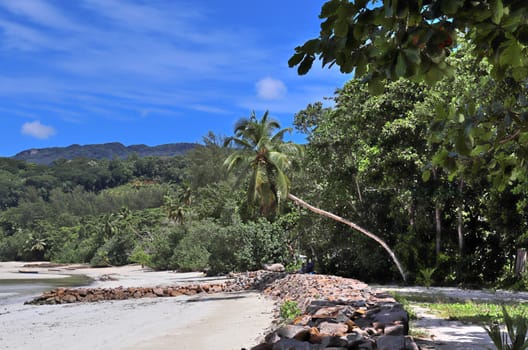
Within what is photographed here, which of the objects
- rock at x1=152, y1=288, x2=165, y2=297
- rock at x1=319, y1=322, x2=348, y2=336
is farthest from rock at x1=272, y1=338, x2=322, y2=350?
rock at x1=152, y1=288, x2=165, y2=297

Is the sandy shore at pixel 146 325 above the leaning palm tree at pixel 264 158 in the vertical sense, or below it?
below

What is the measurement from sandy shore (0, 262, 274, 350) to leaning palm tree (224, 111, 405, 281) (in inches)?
186

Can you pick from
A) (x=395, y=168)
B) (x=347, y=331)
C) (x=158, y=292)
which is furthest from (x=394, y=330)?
(x=158, y=292)

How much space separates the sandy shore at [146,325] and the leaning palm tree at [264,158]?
4.72 m

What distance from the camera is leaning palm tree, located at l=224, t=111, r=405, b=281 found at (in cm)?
2214

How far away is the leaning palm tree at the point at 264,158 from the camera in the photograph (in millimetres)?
22141

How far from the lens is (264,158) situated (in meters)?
22.9

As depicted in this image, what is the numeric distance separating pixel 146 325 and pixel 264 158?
1130cm

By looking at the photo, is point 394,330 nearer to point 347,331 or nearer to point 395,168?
point 347,331

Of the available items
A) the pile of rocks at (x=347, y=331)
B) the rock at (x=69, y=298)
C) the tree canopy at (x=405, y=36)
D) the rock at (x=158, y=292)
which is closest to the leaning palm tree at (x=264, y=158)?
the rock at (x=158, y=292)

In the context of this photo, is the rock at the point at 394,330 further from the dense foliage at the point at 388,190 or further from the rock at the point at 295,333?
the dense foliage at the point at 388,190

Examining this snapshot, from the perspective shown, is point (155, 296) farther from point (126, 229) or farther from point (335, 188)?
point (126, 229)

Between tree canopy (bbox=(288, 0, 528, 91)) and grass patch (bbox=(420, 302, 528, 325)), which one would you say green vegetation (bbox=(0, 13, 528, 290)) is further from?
grass patch (bbox=(420, 302, 528, 325))

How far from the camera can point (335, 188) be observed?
68.8 ft
